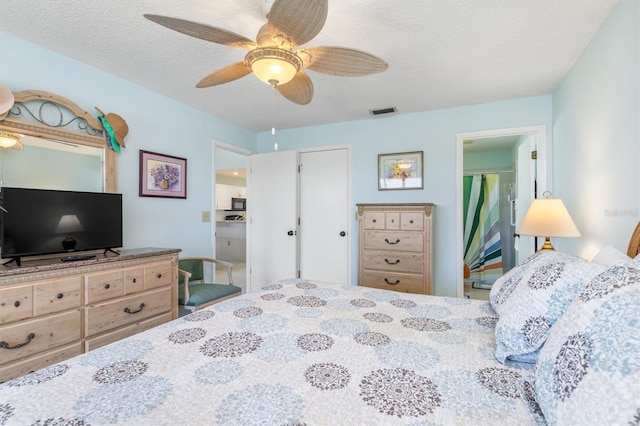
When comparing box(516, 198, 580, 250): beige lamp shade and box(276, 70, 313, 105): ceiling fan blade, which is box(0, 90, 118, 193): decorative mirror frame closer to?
box(276, 70, 313, 105): ceiling fan blade

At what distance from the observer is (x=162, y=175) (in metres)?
3.03

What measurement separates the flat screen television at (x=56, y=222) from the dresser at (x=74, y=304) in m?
0.12

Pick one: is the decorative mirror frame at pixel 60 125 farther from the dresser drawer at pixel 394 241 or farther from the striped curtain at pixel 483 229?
the striped curtain at pixel 483 229

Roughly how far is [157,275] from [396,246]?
7.21 ft

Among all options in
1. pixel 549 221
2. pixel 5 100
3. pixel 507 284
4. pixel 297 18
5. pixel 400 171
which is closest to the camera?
pixel 297 18

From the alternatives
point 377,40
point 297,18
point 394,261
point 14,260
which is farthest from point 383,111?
point 14,260

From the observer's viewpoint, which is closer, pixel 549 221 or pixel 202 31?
pixel 202 31

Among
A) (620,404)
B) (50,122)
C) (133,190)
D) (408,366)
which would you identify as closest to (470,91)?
(408,366)

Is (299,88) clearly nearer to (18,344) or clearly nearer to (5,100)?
(5,100)

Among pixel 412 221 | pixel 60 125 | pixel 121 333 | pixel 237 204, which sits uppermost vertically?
pixel 60 125

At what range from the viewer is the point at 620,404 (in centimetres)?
51

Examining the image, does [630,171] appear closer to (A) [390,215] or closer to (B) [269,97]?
(A) [390,215]

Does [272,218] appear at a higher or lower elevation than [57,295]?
higher

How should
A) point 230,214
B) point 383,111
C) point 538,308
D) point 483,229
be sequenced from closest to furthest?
point 538,308 < point 383,111 < point 483,229 < point 230,214
